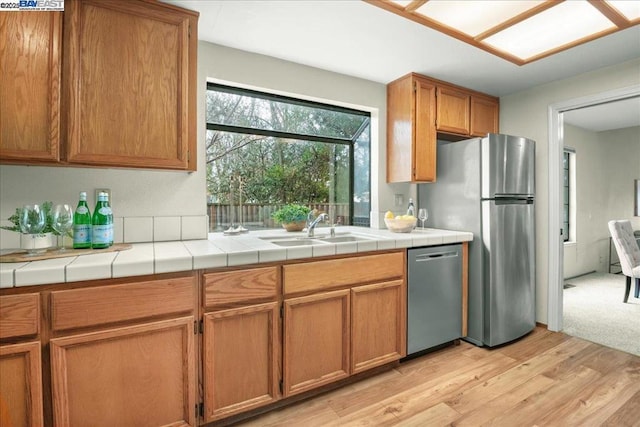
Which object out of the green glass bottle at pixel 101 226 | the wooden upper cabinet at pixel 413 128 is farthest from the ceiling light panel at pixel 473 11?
the green glass bottle at pixel 101 226

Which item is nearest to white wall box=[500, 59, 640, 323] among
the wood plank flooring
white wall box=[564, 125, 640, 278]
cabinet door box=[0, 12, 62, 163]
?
the wood plank flooring

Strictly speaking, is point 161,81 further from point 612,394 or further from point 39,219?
point 612,394

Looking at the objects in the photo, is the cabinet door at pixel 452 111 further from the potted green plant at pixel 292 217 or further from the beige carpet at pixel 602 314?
the beige carpet at pixel 602 314

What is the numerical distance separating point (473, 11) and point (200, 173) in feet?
6.26

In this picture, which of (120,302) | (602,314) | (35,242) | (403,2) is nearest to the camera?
(120,302)

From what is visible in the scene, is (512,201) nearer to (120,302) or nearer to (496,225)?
(496,225)

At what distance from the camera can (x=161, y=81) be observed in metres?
1.71

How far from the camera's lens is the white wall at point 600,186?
4859 mm

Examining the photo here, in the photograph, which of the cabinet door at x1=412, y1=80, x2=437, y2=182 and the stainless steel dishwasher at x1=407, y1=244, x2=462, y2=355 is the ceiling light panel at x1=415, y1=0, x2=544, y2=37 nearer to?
the cabinet door at x1=412, y1=80, x2=437, y2=182

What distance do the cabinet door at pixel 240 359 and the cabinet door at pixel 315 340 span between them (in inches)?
3.4

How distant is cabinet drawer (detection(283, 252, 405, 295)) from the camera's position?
5.72 feet

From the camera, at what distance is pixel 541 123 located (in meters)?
2.93

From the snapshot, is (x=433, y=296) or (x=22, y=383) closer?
(x=22, y=383)

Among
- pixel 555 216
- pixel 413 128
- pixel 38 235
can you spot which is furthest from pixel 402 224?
pixel 38 235
